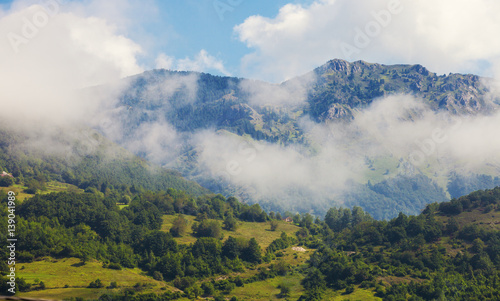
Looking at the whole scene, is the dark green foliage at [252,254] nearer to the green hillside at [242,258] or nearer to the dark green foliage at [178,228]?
the green hillside at [242,258]

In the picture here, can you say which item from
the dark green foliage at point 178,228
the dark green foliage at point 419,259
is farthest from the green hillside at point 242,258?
the dark green foliage at point 178,228

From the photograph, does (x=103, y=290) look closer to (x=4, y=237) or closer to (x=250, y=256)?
(x=4, y=237)

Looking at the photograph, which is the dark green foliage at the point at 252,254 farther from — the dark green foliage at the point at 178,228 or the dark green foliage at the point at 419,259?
the dark green foliage at the point at 178,228

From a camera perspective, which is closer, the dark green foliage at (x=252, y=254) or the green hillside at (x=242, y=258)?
the green hillside at (x=242, y=258)

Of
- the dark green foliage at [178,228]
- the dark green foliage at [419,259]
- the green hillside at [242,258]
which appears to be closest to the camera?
the dark green foliage at [419,259]

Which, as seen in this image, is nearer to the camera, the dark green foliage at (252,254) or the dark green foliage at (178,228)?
the dark green foliage at (252,254)

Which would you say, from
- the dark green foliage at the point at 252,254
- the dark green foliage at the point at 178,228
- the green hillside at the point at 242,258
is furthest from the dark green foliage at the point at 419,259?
the dark green foliage at the point at 178,228

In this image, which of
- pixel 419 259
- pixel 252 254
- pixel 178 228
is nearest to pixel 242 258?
pixel 252 254

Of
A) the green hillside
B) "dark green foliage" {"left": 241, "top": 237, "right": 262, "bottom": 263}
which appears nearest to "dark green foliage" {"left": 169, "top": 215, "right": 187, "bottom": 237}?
the green hillside

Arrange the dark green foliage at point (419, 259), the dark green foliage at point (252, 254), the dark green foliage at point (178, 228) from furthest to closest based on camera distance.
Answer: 1. the dark green foliage at point (178, 228)
2. the dark green foliage at point (252, 254)
3. the dark green foliage at point (419, 259)

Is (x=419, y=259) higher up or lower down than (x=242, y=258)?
lower down

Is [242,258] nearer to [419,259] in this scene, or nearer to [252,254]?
[252,254]

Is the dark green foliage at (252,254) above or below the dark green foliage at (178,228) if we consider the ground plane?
below

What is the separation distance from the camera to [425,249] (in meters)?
145
